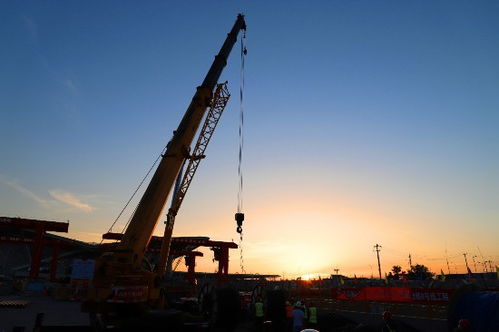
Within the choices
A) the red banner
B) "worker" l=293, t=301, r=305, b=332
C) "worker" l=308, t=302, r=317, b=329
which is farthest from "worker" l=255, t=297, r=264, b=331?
the red banner

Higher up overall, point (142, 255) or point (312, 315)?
point (142, 255)

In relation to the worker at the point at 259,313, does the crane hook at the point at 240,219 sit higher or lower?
higher

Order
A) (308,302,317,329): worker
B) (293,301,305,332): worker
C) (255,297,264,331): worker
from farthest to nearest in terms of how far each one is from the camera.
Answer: (255,297,264,331): worker, (308,302,317,329): worker, (293,301,305,332): worker

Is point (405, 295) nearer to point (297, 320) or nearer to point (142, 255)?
point (297, 320)

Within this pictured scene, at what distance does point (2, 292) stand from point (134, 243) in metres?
35.9

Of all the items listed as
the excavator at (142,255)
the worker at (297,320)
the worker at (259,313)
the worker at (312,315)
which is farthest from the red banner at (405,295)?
the excavator at (142,255)

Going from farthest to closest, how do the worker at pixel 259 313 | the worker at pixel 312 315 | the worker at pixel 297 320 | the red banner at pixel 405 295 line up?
the red banner at pixel 405 295, the worker at pixel 259 313, the worker at pixel 312 315, the worker at pixel 297 320

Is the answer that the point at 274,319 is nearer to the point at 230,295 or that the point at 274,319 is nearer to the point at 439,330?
the point at 230,295

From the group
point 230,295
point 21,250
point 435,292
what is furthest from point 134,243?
point 21,250

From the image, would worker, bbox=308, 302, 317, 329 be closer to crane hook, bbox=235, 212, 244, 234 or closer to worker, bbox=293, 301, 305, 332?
worker, bbox=293, 301, 305, 332

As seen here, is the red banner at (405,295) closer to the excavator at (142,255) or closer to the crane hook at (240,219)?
the crane hook at (240,219)

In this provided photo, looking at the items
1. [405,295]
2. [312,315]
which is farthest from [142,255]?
[405,295]

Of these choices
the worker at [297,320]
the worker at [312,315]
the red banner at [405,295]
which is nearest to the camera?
the worker at [297,320]

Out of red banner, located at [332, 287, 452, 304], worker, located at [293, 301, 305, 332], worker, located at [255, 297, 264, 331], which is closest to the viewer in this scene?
worker, located at [293, 301, 305, 332]
